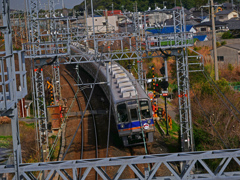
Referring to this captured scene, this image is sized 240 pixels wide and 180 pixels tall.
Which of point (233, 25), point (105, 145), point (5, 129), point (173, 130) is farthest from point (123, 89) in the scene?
point (233, 25)

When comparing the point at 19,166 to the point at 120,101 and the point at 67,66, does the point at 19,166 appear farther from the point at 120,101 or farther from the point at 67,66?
the point at 67,66

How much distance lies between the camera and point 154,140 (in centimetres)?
1403

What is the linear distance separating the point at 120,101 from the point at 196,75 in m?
9.44

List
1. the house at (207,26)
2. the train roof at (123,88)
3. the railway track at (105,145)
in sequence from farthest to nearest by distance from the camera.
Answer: the house at (207,26) < the train roof at (123,88) < the railway track at (105,145)

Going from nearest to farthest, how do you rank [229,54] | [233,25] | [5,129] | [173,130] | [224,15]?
[5,129], [173,130], [229,54], [233,25], [224,15]

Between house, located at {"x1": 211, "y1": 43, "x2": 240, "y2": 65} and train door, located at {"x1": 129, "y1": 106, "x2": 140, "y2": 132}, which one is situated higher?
house, located at {"x1": 211, "y1": 43, "x2": 240, "y2": 65}

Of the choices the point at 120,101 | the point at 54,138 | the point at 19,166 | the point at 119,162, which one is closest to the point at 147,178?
the point at 119,162

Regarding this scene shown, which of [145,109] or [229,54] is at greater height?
[229,54]

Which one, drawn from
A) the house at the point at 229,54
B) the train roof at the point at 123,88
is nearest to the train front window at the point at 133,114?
the train roof at the point at 123,88

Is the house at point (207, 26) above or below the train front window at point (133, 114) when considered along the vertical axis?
above

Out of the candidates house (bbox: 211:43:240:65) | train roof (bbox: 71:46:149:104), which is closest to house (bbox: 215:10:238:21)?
house (bbox: 211:43:240:65)

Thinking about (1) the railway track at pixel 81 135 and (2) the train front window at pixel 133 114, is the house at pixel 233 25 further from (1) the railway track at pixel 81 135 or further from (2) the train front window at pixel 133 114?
(2) the train front window at pixel 133 114

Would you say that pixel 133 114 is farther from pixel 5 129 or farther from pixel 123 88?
pixel 5 129

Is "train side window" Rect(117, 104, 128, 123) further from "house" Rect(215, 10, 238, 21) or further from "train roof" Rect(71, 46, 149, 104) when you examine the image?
"house" Rect(215, 10, 238, 21)
